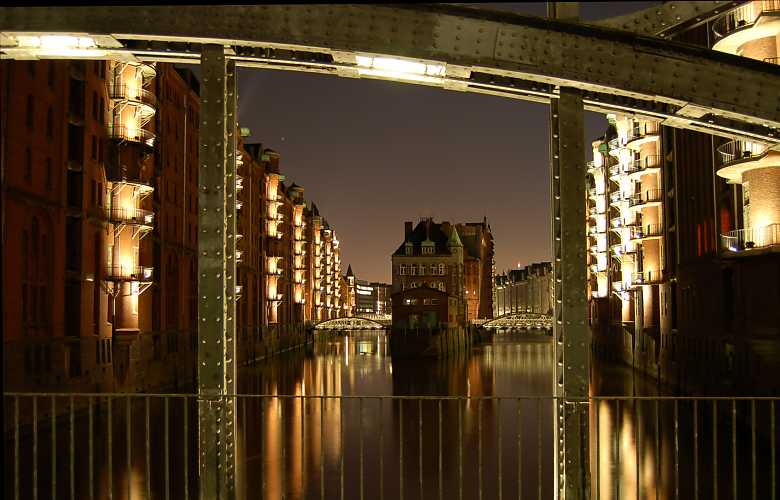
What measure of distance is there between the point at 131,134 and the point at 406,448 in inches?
715

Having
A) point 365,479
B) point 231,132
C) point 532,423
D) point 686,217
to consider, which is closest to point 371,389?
point 532,423

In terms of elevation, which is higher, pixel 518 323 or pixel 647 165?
pixel 647 165

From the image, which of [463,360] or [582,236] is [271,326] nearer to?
[463,360]

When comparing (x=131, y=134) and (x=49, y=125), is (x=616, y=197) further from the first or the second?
(x=49, y=125)

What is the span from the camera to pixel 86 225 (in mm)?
29797

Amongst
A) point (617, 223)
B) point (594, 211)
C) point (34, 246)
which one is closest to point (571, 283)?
point (34, 246)

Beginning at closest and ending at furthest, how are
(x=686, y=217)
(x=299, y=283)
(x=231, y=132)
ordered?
(x=231, y=132)
(x=686, y=217)
(x=299, y=283)

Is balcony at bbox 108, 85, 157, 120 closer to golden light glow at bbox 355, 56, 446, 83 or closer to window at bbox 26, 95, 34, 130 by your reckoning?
window at bbox 26, 95, 34, 130

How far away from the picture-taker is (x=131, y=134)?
3316 centimetres

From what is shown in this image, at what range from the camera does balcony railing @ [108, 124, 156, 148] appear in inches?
1275

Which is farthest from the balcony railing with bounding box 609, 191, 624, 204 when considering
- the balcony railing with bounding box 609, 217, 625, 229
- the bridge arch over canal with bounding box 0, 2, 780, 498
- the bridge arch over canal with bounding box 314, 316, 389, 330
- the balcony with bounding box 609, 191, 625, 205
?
the bridge arch over canal with bounding box 0, 2, 780, 498

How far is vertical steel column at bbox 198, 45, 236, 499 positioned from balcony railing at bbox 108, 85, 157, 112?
91.9 feet

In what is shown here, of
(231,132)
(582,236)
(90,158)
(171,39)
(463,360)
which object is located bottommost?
(463,360)

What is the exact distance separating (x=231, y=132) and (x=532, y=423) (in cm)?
2585
